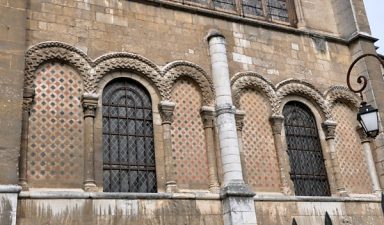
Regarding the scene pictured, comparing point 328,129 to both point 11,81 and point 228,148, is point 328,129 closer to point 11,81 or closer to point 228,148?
point 228,148

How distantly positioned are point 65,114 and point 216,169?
10.2 ft

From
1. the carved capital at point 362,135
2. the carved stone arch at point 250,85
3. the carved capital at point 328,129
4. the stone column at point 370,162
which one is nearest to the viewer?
the carved stone arch at point 250,85

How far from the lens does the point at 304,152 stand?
1066 centimetres

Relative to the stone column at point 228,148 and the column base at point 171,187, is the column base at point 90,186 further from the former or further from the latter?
the stone column at point 228,148

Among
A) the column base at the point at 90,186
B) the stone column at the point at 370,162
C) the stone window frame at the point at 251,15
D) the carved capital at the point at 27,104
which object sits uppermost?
the stone window frame at the point at 251,15

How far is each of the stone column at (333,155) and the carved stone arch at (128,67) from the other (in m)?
4.16

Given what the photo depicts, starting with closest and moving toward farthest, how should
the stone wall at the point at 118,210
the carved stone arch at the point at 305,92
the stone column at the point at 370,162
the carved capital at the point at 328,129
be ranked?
the stone wall at the point at 118,210 < the carved stone arch at the point at 305,92 < the carved capital at the point at 328,129 < the stone column at the point at 370,162

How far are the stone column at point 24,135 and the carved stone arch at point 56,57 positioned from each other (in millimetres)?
198

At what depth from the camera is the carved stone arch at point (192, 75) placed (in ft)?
31.1

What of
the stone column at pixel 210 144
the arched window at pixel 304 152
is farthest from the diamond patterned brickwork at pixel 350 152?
the stone column at pixel 210 144

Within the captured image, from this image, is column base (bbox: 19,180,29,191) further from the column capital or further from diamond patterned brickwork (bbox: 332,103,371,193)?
diamond patterned brickwork (bbox: 332,103,371,193)

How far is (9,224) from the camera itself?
271 inches

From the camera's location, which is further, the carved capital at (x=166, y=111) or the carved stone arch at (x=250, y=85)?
the carved stone arch at (x=250, y=85)

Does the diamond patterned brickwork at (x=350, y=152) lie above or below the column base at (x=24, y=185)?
above
